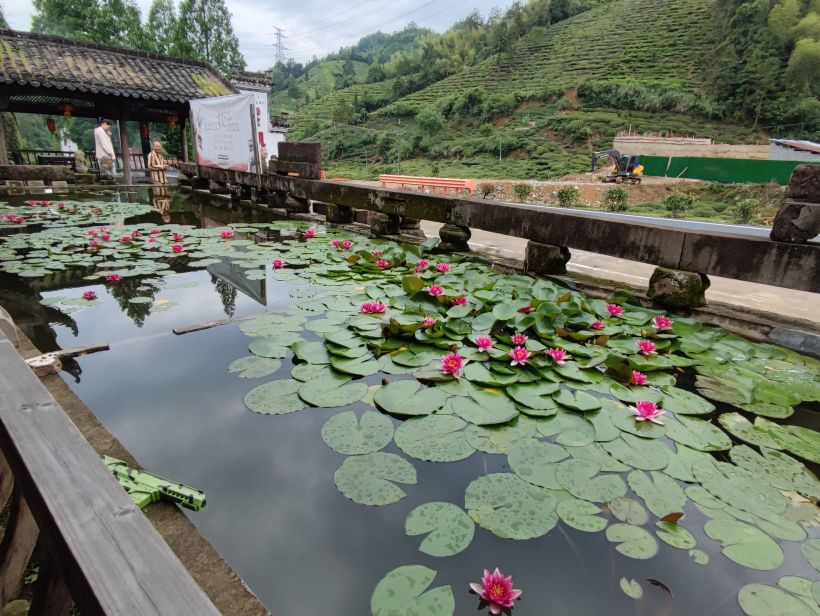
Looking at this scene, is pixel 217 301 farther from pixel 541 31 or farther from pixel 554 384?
pixel 541 31

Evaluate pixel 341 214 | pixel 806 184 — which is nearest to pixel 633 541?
pixel 806 184

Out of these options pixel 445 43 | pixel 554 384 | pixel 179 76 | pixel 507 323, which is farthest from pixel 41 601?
pixel 445 43

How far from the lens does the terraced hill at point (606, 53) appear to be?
41.8 metres

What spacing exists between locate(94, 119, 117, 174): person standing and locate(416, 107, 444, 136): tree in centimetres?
3337

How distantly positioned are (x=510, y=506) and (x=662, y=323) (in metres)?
1.85

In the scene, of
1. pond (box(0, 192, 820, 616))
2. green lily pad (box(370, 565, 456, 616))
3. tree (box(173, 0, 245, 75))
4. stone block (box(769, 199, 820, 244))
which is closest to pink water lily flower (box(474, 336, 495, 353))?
pond (box(0, 192, 820, 616))

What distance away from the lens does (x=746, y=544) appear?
1281 mm

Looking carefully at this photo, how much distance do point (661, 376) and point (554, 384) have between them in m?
0.62

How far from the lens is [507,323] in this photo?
105 inches

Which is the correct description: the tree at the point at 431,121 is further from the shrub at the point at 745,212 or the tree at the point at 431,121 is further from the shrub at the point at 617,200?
the shrub at the point at 745,212

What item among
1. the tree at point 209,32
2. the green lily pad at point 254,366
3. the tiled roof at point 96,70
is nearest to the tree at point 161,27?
the tree at point 209,32

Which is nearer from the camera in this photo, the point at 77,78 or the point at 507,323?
the point at 507,323

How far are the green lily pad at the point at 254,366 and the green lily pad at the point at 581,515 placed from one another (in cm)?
147

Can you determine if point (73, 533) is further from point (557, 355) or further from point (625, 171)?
point (625, 171)
